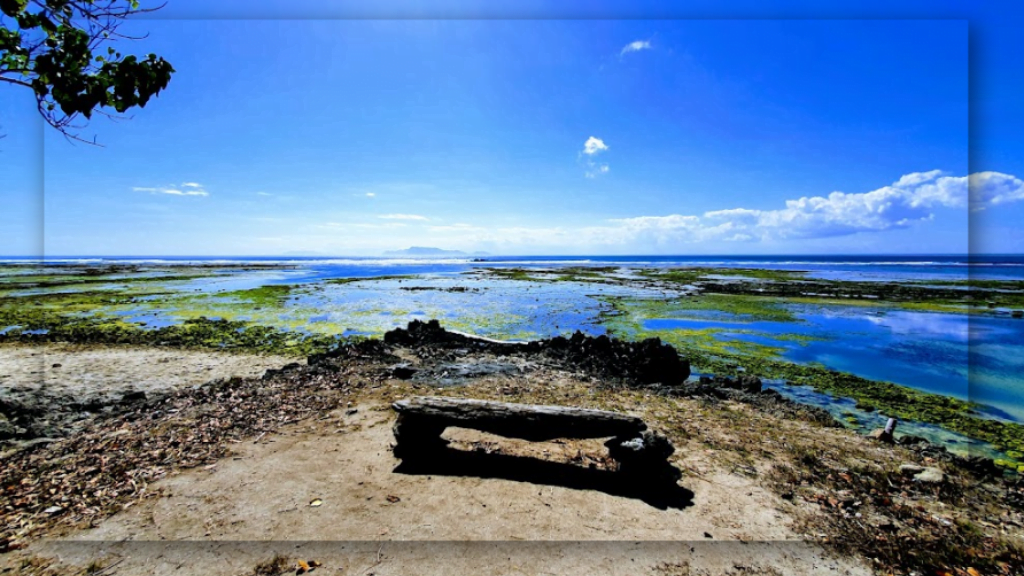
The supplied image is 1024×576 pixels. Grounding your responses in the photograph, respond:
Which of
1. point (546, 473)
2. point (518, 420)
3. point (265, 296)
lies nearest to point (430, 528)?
point (518, 420)

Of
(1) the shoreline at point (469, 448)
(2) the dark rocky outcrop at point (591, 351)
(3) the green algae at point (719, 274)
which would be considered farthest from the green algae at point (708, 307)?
(3) the green algae at point (719, 274)

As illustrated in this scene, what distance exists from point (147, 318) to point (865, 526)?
33.0 m

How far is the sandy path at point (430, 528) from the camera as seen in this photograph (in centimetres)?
438

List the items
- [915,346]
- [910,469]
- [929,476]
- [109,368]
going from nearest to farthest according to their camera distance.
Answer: [929,476] → [910,469] → [109,368] → [915,346]

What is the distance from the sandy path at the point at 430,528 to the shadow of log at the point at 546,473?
6.7 inches

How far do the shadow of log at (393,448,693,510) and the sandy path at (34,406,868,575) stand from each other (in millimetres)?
170

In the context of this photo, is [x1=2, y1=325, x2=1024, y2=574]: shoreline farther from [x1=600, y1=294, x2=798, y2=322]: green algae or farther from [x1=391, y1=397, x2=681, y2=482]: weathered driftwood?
[x1=600, y1=294, x2=798, y2=322]: green algae

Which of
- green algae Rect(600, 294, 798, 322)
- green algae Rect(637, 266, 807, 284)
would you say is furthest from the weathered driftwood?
green algae Rect(637, 266, 807, 284)

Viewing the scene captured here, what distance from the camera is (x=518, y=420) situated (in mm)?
→ 6328

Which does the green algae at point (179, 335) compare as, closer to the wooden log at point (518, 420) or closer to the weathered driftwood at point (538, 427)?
the weathered driftwood at point (538, 427)

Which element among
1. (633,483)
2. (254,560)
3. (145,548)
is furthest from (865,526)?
(145,548)

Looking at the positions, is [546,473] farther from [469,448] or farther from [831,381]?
[831,381]

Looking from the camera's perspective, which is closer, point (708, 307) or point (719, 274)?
point (708, 307)

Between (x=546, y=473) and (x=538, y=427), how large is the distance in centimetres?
78
